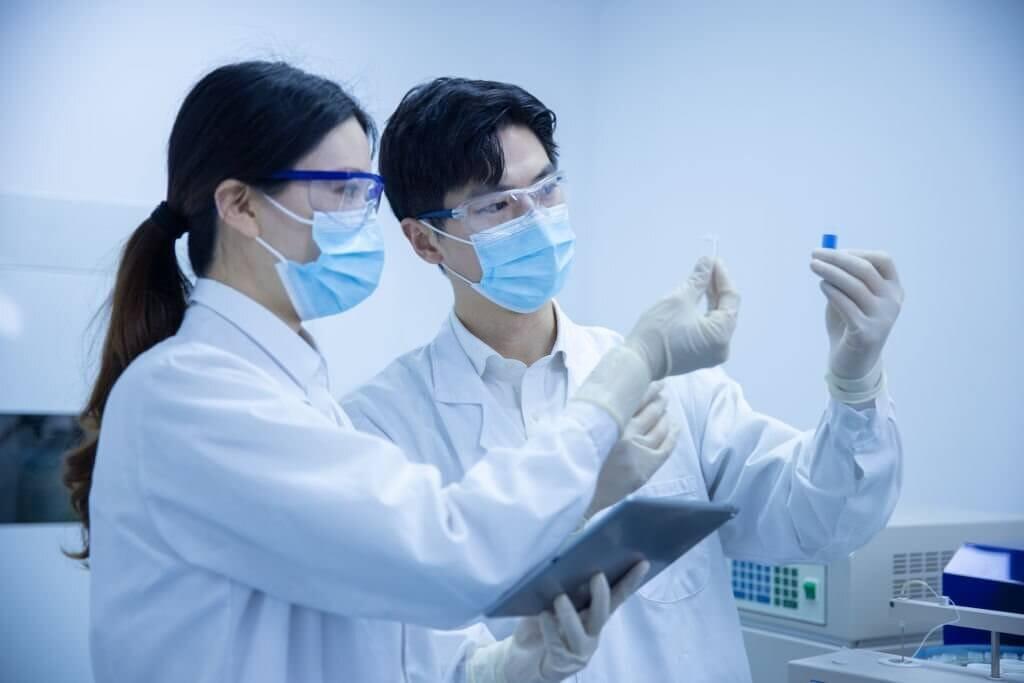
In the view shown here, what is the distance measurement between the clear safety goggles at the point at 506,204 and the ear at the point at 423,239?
63 millimetres

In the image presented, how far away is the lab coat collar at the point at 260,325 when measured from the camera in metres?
1.04

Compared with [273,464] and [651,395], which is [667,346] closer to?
[651,395]

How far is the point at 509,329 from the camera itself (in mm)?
1581

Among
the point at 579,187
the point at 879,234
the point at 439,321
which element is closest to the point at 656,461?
the point at 879,234

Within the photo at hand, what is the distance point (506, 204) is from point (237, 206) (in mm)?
551

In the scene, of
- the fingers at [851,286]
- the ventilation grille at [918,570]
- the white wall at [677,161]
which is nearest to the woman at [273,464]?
the fingers at [851,286]

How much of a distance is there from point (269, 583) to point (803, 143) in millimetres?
2071

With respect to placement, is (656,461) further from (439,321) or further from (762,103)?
(439,321)

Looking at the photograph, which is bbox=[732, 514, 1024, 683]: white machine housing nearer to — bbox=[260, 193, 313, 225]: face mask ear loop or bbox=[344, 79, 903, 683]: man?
bbox=[344, 79, 903, 683]: man

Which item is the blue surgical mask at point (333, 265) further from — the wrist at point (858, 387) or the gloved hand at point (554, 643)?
the wrist at point (858, 387)

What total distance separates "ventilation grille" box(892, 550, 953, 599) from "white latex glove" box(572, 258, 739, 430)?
3.00 feet

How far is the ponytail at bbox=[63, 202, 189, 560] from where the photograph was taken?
110 cm

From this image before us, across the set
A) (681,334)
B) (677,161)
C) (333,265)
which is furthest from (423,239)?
(677,161)

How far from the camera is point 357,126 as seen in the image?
1.12 m
